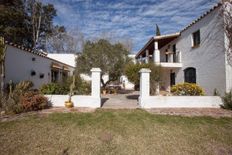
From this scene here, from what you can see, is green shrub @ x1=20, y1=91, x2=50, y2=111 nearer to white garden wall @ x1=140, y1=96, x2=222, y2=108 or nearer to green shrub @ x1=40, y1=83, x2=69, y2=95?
green shrub @ x1=40, y1=83, x2=69, y2=95

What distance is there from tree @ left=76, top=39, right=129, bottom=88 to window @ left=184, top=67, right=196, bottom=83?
7.07 metres

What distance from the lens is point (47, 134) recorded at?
18.8 feet

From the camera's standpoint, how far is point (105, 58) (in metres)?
18.2

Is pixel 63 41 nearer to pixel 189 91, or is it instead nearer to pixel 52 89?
pixel 52 89

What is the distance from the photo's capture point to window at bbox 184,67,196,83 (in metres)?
15.2

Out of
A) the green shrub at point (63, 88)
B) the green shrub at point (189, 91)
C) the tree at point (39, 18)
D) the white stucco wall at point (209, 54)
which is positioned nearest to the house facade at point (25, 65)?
the green shrub at point (63, 88)

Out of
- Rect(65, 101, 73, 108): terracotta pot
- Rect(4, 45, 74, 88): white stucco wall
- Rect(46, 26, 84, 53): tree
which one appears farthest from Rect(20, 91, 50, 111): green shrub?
Rect(46, 26, 84, 53): tree

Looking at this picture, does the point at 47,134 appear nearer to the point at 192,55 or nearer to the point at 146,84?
the point at 146,84

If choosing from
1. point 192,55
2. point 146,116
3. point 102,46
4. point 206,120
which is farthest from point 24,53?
point 192,55

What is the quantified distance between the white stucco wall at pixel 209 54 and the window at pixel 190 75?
53cm

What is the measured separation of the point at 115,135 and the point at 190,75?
42.8 ft

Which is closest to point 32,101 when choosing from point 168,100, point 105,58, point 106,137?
point 106,137

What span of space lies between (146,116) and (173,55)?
13.7 m

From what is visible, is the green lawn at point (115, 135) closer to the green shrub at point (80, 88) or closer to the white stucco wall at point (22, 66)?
the green shrub at point (80, 88)
